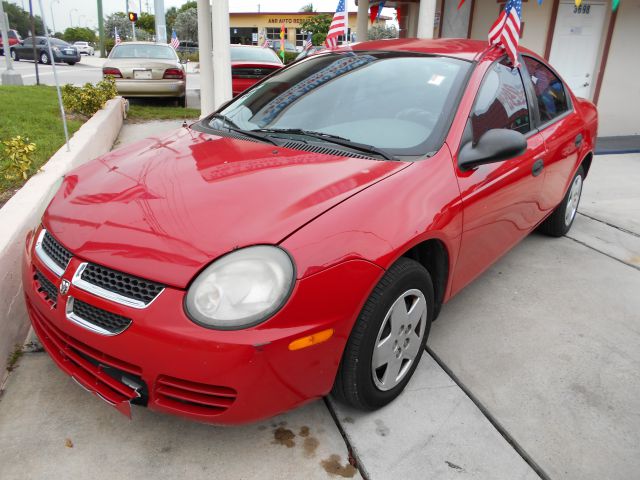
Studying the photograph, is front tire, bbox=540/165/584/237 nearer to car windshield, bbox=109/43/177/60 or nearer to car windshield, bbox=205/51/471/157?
car windshield, bbox=205/51/471/157

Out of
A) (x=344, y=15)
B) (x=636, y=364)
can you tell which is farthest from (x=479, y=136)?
(x=344, y=15)

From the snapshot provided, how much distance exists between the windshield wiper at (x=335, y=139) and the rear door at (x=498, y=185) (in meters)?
0.40

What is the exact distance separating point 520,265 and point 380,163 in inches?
82.9

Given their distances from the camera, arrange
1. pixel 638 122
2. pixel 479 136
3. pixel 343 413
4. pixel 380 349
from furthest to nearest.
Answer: pixel 638 122 → pixel 479 136 → pixel 343 413 → pixel 380 349

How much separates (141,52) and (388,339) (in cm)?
1086

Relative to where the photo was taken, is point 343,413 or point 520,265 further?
point 520,265

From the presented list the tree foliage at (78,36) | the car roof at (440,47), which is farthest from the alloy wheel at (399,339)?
the tree foliage at (78,36)

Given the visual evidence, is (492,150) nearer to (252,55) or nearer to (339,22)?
(339,22)

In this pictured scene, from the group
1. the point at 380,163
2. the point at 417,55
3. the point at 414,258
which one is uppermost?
the point at 417,55

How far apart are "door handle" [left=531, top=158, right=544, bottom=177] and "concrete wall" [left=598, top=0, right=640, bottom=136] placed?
6.61 m

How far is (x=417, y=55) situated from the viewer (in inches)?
126

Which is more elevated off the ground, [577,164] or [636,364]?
[577,164]

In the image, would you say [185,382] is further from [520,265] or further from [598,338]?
[520,265]

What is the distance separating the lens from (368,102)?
9.61 ft
